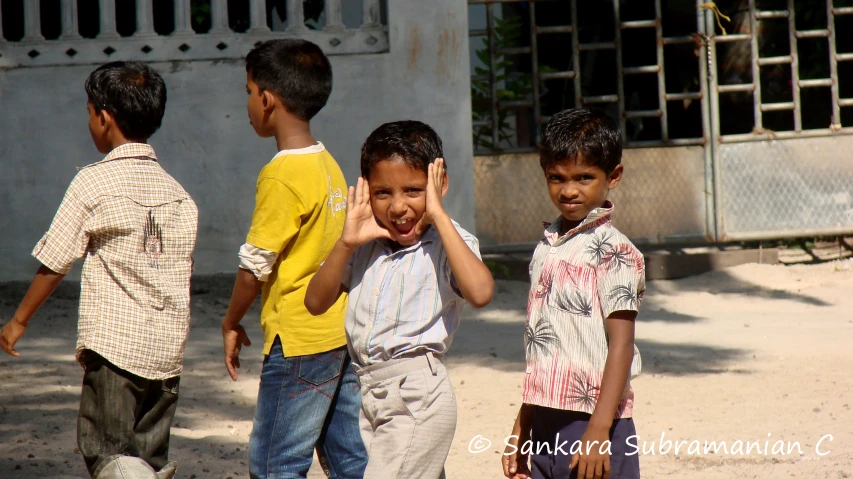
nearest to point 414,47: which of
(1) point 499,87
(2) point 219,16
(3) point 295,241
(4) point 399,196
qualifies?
(1) point 499,87

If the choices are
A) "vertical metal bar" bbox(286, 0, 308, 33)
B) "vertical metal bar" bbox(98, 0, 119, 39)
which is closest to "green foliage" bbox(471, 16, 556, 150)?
"vertical metal bar" bbox(286, 0, 308, 33)

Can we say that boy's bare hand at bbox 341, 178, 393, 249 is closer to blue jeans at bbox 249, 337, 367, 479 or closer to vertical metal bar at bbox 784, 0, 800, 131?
blue jeans at bbox 249, 337, 367, 479

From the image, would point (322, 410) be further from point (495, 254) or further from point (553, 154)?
point (495, 254)

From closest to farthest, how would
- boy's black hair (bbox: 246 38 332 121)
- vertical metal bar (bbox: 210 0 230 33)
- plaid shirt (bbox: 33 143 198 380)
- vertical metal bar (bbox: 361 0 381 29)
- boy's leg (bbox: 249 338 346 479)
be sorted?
boy's leg (bbox: 249 338 346 479) < plaid shirt (bbox: 33 143 198 380) < boy's black hair (bbox: 246 38 332 121) < vertical metal bar (bbox: 210 0 230 33) < vertical metal bar (bbox: 361 0 381 29)

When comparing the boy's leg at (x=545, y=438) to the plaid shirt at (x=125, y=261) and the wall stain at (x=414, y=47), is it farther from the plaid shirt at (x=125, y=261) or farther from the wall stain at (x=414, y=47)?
the wall stain at (x=414, y=47)

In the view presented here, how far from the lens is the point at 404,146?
7.61 feet

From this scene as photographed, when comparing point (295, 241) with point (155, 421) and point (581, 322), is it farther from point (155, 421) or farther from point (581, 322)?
point (581, 322)

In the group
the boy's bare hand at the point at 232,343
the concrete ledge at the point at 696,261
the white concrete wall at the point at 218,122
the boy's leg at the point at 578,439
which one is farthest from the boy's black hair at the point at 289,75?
the concrete ledge at the point at 696,261

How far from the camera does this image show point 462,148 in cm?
716

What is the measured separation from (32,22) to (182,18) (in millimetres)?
1041

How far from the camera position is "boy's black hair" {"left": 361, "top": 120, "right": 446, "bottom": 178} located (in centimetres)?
232

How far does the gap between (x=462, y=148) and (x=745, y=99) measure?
106 inches

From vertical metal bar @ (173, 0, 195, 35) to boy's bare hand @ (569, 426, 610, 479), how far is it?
5.53 m

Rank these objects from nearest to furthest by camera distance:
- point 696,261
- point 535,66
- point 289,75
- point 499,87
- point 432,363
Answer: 1. point 432,363
2. point 289,75
3. point 535,66
4. point 696,261
5. point 499,87
